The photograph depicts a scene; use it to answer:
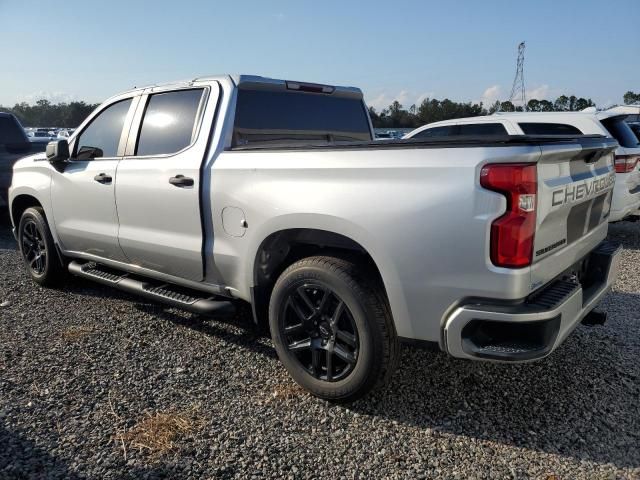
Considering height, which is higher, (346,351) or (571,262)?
(571,262)

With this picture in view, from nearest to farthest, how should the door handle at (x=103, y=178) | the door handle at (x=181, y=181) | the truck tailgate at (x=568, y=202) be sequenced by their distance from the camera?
the truck tailgate at (x=568, y=202) → the door handle at (x=181, y=181) → the door handle at (x=103, y=178)

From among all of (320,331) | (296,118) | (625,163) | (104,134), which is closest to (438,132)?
(625,163)

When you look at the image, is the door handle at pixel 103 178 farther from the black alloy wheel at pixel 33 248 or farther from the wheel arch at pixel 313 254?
the wheel arch at pixel 313 254

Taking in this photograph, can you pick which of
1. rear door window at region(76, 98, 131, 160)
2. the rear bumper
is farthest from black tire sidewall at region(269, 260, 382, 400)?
rear door window at region(76, 98, 131, 160)

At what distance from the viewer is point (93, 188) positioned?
4230mm

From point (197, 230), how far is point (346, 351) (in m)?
1.31

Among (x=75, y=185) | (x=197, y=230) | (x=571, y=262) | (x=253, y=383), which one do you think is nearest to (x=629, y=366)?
(x=571, y=262)

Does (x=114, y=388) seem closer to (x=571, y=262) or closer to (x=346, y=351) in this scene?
(x=346, y=351)

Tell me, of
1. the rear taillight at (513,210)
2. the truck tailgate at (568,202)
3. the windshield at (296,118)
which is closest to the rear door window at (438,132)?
the windshield at (296,118)

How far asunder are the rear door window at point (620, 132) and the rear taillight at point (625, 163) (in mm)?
191

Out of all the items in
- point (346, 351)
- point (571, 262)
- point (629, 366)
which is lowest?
point (629, 366)

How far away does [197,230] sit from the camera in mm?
3463

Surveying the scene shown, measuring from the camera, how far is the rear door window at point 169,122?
3.69 m

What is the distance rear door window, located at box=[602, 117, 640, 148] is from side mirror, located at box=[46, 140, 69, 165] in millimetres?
6316
